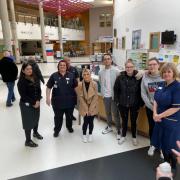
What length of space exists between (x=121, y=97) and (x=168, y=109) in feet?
3.33

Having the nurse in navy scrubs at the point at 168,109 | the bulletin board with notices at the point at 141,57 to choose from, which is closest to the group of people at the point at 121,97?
the nurse in navy scrubs at the point at 168,109

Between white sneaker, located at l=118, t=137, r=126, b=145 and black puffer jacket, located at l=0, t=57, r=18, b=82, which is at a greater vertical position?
black puffer jacket, located at l=0, t=57, r=18, b=82

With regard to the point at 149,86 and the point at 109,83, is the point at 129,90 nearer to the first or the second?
the point at 149,86

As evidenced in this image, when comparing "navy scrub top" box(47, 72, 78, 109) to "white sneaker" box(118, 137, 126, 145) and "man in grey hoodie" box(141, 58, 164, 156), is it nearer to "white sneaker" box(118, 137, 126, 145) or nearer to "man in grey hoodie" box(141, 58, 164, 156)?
"white sneaker" box(118, 137, 126, 145)

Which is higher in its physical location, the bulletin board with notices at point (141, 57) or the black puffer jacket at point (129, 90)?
the bulletin board with notices at point (141, 57)

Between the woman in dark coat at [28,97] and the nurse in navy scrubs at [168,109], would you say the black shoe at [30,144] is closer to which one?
the woman in dark coat at [28,97]

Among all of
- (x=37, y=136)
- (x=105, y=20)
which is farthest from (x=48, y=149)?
(x=105, y=20)

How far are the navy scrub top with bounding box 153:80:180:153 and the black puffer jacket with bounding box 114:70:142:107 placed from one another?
74 cm

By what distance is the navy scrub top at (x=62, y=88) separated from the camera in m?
3.32

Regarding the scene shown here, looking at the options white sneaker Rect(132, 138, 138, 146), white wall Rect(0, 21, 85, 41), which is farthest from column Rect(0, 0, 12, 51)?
white sneaker Rect(132, 138, 138, 146)

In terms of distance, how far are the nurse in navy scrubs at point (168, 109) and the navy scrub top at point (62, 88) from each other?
5.17 ft

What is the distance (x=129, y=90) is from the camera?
297cm

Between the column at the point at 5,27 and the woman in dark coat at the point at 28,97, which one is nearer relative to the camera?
the woman in dark coat at the point at 28,97

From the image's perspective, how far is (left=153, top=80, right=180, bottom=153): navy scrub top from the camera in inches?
80.2
